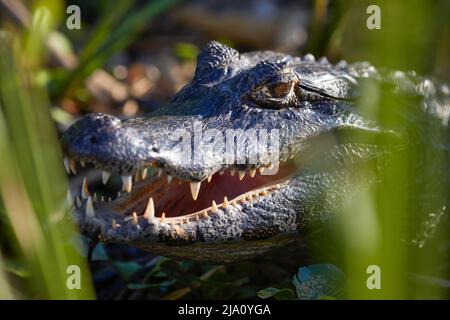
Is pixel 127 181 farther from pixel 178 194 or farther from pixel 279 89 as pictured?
pixel 279 89

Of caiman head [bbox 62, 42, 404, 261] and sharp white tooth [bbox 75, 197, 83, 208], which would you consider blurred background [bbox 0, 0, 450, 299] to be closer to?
sharp white tooth [bbox 75, 197, 83, 208]

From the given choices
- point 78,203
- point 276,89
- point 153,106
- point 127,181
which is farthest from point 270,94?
point 153,106

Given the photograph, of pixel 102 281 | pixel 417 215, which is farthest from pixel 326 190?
pixel 102 281

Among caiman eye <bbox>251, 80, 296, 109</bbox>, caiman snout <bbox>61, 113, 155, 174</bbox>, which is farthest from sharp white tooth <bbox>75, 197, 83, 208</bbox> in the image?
caiman eye <bbox>251, 80, 296, 109</bbox>

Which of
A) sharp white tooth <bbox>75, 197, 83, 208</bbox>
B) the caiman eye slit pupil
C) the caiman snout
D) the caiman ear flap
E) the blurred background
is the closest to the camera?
the blurred background

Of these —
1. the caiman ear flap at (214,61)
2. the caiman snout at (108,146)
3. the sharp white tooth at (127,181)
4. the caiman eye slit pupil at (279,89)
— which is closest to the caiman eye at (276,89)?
the caiman eye slit pupil at (279,89)

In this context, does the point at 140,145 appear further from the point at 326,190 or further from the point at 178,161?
the point at 326,190
